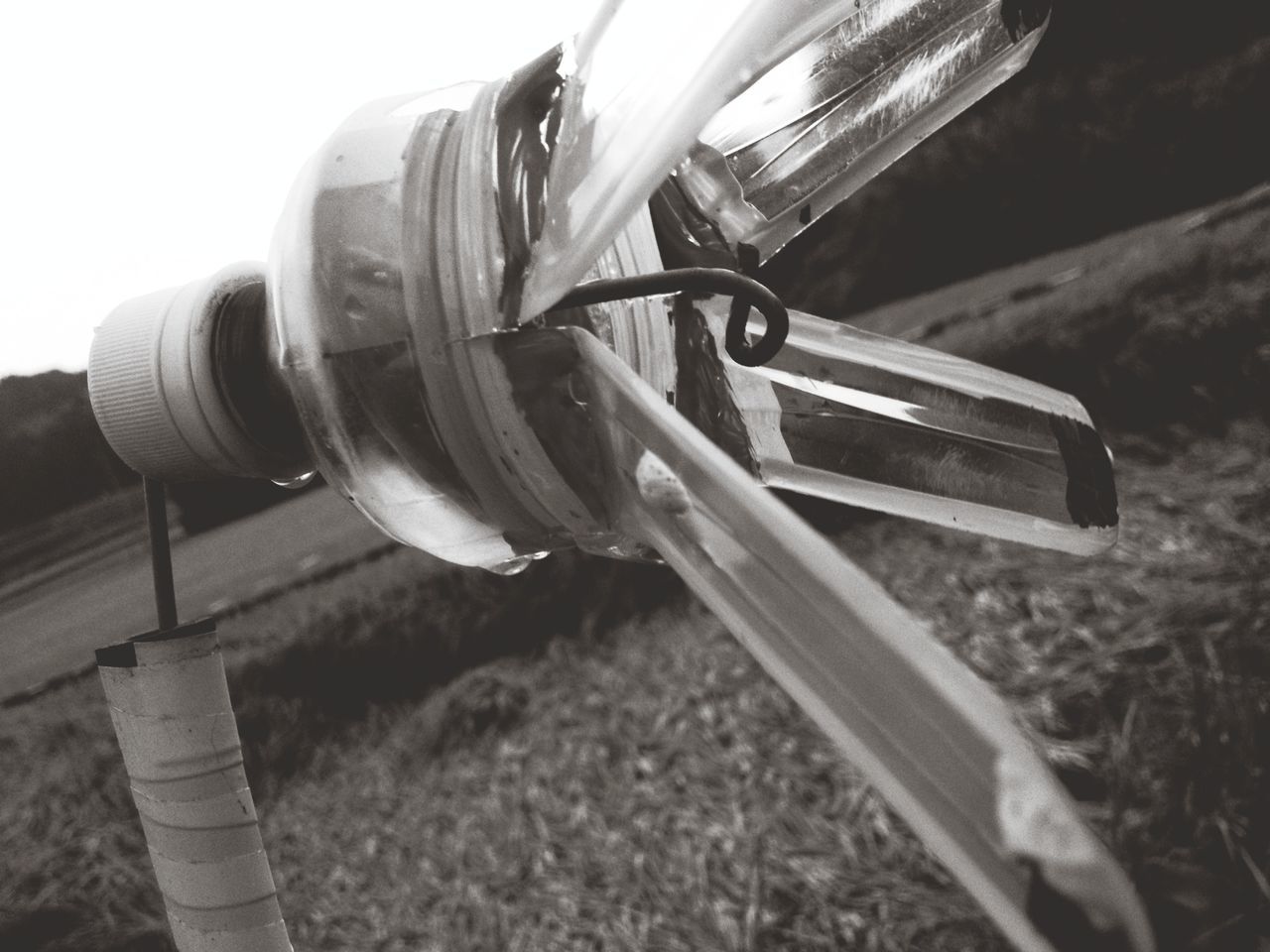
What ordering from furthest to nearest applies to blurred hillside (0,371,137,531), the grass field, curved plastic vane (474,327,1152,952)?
the grass field → blurred hillside (0,371,137,531) → curved plastic vane (474,327,1152,952)

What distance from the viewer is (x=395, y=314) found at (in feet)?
0.79

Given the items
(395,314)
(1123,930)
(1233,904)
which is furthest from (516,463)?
(1233,904)

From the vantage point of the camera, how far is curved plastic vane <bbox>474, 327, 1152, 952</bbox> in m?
0.15

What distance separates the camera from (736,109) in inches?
13.6

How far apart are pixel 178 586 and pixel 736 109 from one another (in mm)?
649

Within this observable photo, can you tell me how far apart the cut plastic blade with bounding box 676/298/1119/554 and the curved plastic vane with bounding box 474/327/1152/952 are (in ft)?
0.33

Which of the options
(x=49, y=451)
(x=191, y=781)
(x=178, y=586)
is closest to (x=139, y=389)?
(x=191, y=781)

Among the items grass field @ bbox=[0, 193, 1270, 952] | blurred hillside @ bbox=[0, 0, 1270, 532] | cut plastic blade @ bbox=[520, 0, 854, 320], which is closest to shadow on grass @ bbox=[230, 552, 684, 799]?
grass field @ bbox=[0, 193, 1270, 952]

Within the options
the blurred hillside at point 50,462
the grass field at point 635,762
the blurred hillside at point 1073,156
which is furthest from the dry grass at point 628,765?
the blurred hillside at point 1073,156

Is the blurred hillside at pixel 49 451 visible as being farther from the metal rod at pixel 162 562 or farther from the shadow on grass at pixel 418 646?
the metal rod at pixel 162 562

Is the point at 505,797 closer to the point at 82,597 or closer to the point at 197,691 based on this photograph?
the point at 82,597

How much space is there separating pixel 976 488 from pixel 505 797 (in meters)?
0.64

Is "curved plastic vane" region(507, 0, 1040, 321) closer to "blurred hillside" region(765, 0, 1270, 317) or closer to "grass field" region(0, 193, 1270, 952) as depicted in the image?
"grass field" region(0, 193, 1270, 952)

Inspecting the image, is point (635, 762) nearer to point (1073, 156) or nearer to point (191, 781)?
point (191, 781)
